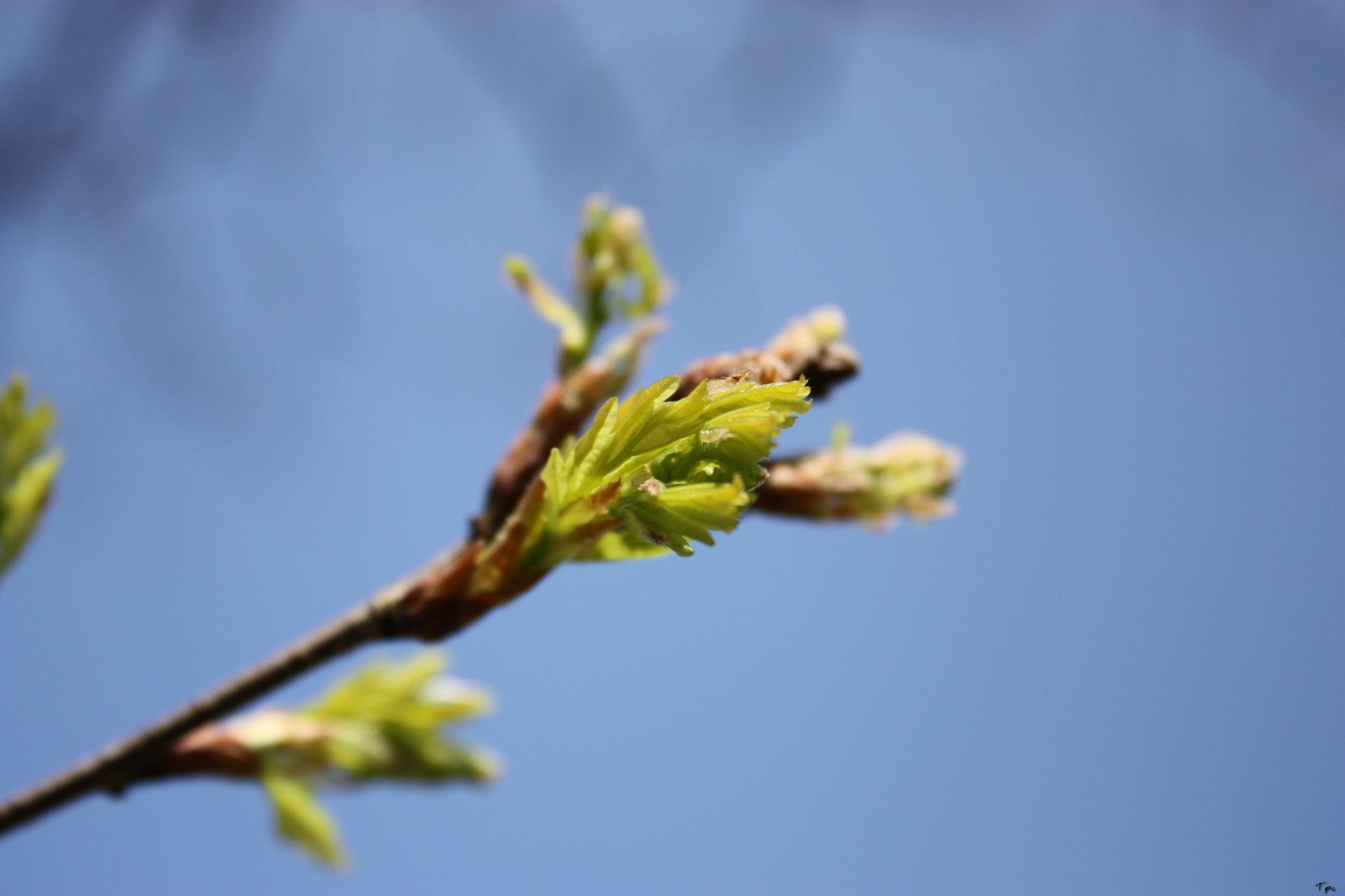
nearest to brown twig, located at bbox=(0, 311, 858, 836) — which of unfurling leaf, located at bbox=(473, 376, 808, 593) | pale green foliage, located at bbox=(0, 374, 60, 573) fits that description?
unfurling leaf, located at bbox=(473, 376, 808, 593)

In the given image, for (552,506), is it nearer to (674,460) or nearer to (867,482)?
(674,460)

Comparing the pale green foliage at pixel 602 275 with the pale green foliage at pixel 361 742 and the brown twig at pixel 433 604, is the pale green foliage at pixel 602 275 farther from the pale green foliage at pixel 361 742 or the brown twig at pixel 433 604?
the pale green foliage at pixel 361 742

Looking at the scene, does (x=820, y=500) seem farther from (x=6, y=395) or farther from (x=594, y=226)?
(x=6, y=395)

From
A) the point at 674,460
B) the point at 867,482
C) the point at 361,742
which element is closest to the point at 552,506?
the point at 674,460

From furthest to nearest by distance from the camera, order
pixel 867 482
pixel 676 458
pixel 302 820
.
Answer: pixel 302 820 → pixel 867 482 → pixel 676 458

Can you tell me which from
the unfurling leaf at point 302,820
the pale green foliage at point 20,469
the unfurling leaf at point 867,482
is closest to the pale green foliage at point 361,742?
the unfurling leaf at point 302,820

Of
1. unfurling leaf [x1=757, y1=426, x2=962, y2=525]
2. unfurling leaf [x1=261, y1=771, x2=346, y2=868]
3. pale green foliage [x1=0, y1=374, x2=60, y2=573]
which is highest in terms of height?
pale green foliage [x1=0, y1=374, x2=60, y2=573]

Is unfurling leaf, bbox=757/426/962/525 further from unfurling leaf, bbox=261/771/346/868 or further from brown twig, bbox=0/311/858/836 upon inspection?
unfurling leaf, bbox=261/771/346/868
